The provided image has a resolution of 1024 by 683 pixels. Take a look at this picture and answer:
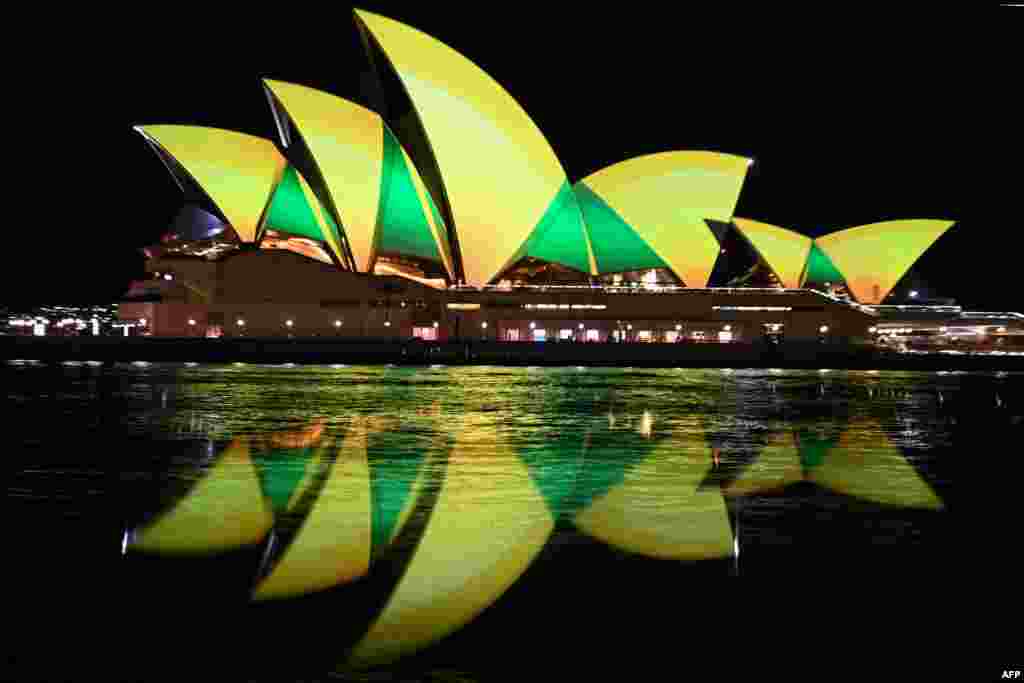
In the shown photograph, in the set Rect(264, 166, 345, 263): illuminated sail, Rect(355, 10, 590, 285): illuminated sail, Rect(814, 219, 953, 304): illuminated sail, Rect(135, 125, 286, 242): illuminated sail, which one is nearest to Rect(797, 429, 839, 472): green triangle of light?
Rect(355, 10, 590, 285): illuminated sail

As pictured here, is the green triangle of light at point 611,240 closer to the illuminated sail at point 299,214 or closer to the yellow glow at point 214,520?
the illuminated sail at point 299,214

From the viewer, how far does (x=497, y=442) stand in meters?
16.6

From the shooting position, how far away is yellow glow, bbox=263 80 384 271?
4453 centimetres

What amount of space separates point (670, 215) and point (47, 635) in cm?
4956

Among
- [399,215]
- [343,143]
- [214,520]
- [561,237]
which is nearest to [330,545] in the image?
[214,520]

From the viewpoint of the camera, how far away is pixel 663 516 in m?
10.5

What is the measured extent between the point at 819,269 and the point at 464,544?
55.7 meters

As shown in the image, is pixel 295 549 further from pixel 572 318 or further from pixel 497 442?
pixel 572 318

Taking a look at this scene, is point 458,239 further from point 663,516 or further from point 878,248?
point 663,516

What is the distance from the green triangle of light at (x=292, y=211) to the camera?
50.0 m

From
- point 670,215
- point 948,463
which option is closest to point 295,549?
point 948,463

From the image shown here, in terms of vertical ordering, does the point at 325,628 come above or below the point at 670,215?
below

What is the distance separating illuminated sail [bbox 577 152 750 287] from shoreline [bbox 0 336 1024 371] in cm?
540

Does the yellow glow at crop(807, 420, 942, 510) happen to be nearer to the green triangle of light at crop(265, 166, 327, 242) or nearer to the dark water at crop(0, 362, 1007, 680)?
the dark water at crop(0, 362, 1007, 680)
